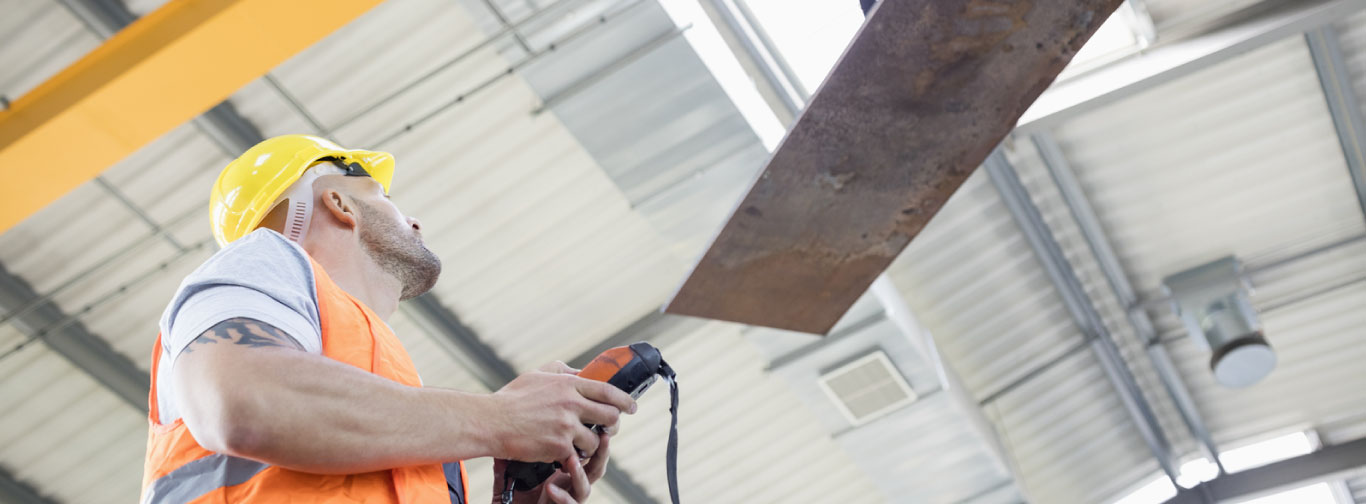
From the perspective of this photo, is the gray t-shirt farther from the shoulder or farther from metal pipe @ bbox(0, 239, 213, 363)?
metal pipe @ bbox(0, 239, 213, 363)

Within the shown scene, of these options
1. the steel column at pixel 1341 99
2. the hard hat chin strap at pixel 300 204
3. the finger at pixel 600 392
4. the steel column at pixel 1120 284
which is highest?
the steel column at pixel 1341 99

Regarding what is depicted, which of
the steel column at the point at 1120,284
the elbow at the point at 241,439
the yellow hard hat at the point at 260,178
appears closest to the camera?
the elbow at the point at 241,439

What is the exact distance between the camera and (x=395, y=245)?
8.00 ft

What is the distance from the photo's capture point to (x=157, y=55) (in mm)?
4535

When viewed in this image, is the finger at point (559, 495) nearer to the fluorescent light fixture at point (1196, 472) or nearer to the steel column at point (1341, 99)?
the steel column at point (1341, 99)

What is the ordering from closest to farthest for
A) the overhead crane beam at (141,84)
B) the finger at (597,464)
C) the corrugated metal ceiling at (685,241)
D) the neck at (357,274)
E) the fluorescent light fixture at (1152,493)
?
the finger at (597,464), the neck at (357,274), the overhead crane beam at (141,84), the corrugated metal ceiling at (685,241), the fluorescent light fixture at (1152,493)

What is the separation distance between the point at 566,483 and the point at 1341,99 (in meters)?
7.39

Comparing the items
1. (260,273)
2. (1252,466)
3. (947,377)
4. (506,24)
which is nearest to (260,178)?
(260,273)

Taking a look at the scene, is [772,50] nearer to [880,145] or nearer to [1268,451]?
[880,145]

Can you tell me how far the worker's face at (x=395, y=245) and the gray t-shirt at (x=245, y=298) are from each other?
0.52 metres

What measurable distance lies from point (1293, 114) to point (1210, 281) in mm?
1477

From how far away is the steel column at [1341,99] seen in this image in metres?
7.17

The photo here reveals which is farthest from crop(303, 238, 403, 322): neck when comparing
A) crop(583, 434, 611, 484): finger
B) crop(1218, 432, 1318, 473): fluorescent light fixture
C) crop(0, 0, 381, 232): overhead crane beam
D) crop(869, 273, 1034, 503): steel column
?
crop(1218, 432, 1318, 473): fluorescent light fixture

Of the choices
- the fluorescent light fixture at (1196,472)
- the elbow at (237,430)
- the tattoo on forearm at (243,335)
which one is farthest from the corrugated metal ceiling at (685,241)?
the elbow at (237,430)
